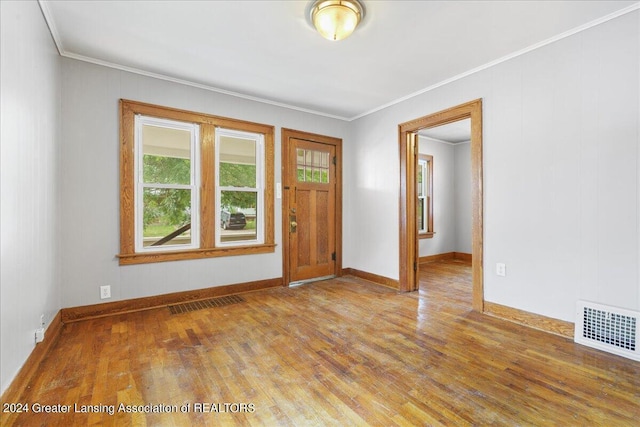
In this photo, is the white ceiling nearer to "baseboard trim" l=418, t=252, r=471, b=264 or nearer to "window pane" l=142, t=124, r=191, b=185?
"window pane" l=142, t=124, r=191, b=185

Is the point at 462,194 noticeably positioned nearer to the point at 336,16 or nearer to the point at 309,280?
the point at 309,280

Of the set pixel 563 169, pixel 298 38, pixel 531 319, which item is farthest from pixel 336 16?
pixel 531 319

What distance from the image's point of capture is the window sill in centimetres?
328

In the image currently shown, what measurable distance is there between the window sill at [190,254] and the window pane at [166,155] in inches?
33.5

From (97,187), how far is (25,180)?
1.20 meters

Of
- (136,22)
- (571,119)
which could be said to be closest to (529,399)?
(571,119)

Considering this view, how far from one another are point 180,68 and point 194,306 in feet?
8.83

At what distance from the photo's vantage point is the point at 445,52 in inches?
114

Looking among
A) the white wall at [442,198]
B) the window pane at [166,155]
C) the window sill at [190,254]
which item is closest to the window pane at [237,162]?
the window pane at [166,155]

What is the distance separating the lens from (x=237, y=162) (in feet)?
13.4

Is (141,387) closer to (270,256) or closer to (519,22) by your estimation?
(270,256)

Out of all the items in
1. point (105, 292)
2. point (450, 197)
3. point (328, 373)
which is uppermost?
point (450, 197)

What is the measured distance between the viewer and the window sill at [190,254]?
10.7 ft

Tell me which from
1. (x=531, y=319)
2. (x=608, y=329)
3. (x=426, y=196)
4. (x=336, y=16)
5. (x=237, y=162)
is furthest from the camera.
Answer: (x=426, y=196)
